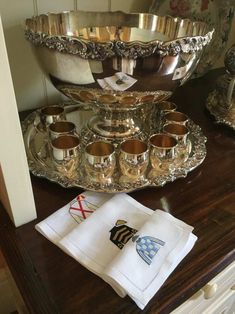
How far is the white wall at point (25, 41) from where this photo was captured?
0.60 metres

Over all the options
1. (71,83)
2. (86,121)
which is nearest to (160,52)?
(71,83)

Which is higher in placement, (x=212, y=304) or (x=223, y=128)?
(x=223, y=128)

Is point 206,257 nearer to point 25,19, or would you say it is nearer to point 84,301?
point 84,301

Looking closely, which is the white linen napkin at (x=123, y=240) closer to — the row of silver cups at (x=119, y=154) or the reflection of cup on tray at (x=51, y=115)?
the row of silver cups at (x=119, y=154)

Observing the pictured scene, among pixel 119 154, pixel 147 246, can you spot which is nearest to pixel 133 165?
pixel 119 154

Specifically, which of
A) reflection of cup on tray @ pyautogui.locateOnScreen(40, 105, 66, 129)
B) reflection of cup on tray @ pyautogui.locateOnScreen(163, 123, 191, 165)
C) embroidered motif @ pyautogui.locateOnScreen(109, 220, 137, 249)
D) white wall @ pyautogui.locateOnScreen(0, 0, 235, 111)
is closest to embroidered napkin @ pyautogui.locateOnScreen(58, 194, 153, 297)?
embroidered motif @ pyautogui.locateOnScreen(109, 220, 137, 249)

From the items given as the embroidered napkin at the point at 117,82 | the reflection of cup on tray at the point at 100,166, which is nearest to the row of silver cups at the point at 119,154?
the reflection of cup on tray at the point at 100,166

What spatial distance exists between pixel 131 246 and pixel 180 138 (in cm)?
25

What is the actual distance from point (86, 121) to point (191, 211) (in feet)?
0.98

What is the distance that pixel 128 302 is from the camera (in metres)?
0.33

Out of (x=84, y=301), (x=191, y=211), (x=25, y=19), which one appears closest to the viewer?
(x=84, y=301)

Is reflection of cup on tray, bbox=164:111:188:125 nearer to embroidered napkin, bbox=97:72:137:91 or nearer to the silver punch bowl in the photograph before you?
the silver punch bowl

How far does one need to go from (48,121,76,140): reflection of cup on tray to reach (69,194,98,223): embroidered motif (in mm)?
139

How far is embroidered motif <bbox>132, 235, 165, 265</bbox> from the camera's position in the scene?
0.37 meters
